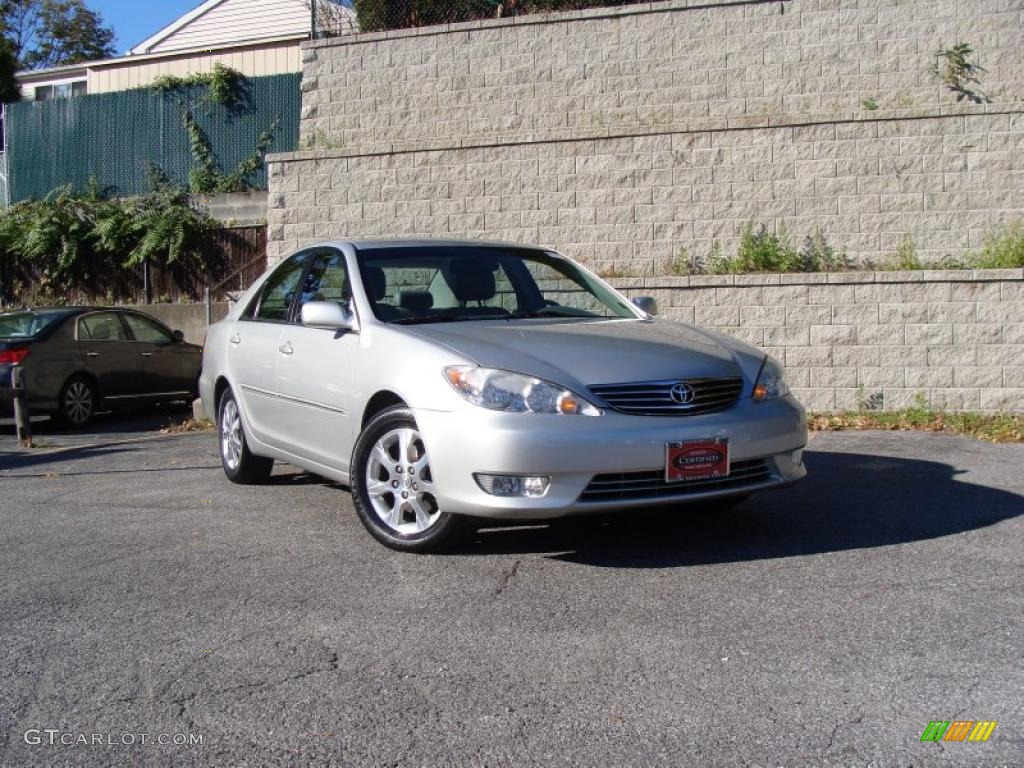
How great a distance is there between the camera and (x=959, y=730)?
3299 mm

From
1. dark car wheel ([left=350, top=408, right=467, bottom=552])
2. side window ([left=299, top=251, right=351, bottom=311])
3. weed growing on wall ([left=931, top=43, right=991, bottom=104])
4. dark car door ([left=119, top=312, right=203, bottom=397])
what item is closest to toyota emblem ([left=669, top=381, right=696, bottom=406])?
dark car wheel ([left=350, top=408, right=467, bottom=552])

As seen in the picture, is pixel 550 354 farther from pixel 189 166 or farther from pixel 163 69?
pixel 163 69

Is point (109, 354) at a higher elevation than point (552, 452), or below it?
below

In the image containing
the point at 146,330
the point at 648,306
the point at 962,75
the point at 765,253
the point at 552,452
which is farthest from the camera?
the point at 146,330

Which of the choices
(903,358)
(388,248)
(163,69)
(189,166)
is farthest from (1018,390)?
(163,69)

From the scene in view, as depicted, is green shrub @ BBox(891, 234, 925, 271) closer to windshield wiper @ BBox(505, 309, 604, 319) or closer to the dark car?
windshield wiper @ BBox(505, 309, 604, 319)

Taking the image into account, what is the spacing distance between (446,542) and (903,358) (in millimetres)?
6440

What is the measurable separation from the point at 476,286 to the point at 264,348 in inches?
59.2

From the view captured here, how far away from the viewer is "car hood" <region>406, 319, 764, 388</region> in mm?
5211

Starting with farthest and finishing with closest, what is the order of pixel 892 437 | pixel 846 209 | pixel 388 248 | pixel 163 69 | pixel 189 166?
pixel 163 69, pixel 189 166, pixel 846 209, pixel 892 437, pixel 388 248

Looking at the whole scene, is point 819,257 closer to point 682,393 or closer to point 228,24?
point 682,393

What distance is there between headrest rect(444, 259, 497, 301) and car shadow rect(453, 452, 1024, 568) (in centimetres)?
134

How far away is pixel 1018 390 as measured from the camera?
10172mm


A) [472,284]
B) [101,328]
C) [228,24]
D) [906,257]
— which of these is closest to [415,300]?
[472,284]
